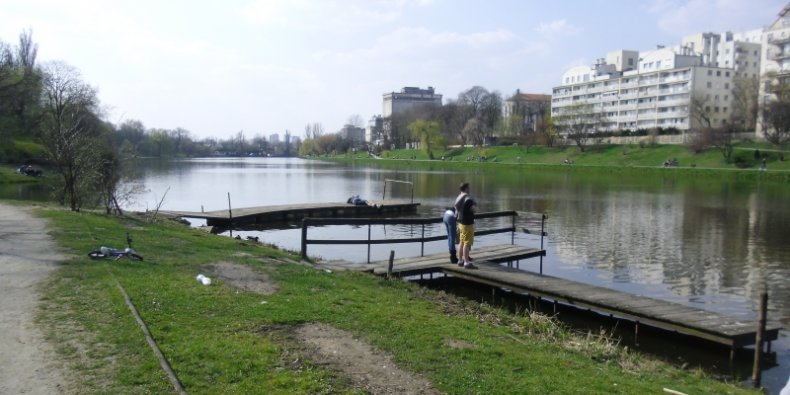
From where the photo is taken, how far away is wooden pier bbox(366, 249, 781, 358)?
11555 millimetres

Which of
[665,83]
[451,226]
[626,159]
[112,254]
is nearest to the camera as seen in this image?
[112,254]

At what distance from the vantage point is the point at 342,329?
9250 millimetres

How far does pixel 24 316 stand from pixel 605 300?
37.0 ft

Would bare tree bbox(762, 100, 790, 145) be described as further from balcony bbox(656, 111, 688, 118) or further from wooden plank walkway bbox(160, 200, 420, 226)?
wooden plank walkway bbox(160, 200, 420, 226)

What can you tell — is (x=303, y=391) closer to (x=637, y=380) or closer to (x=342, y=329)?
(x=342, y=329)

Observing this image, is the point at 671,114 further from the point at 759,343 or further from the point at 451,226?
the point at 759,343

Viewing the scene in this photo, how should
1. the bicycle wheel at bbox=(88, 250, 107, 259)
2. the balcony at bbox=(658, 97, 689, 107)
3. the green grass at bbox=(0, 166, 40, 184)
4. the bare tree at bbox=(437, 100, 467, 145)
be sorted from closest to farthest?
the bicycle wheel at bbox=(88, 250, 107, 259)
the green grass at bbox=(0, 166, 40, 184)
the balcony at bbox=(658, 97, 689, 107)
the bare tree at bbox=(437, 100, 467, 145)

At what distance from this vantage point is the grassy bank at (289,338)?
7.05m

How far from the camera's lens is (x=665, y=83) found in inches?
4892

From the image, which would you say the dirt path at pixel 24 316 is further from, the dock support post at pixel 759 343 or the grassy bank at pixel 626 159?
the grassy bank at pixel 626 159

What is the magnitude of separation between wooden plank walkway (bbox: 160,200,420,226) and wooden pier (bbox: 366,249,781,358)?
15.8 metres

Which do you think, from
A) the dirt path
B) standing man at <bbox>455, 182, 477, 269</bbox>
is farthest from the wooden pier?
the dirt path

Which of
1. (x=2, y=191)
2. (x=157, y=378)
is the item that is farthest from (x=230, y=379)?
(x=2, y=191)

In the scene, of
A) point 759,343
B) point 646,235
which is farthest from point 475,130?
point 759,343
